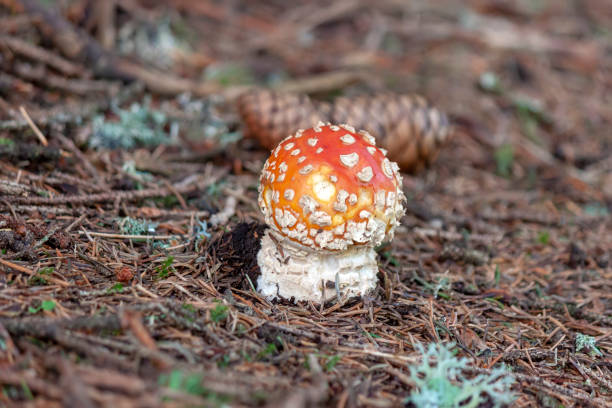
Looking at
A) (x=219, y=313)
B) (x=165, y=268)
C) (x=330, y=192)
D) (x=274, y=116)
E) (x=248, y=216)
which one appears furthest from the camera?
(x=274, y=116)

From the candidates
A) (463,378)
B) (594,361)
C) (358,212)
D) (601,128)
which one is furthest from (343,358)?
(601,128)

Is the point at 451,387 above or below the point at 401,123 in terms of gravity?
below

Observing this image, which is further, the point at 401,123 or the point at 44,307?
the point at 401,123

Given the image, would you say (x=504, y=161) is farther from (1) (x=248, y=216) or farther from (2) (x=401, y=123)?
(1) (x=248, y=216)

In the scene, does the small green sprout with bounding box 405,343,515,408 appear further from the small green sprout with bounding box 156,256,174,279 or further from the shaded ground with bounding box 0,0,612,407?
the small green sprout with bounding box 156,256,174,279

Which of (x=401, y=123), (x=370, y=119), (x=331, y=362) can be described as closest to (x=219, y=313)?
(x=331, y=362)

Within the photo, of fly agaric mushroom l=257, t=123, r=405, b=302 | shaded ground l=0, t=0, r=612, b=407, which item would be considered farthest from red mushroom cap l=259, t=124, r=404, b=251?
shaded ground l=0, t=0, r=612, b=407

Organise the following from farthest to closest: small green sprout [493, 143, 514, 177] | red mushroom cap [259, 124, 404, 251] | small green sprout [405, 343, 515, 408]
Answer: small green sprout [493, 143, 514, 177]
red mushroom cap [259, 124, 404, 251]
small green sprout [405, 343, 515, 408]

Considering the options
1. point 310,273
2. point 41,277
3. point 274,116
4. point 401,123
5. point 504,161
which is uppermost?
point 274,116

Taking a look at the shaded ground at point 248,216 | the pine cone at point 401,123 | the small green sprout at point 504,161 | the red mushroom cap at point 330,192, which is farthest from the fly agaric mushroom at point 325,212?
the small green sprout at point 504,161
